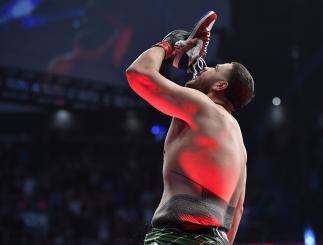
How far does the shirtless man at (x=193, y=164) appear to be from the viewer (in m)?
1.65

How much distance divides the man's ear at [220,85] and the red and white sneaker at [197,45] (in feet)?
0.43

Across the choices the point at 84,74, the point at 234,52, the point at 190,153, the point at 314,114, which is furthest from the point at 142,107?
the point at 190,153

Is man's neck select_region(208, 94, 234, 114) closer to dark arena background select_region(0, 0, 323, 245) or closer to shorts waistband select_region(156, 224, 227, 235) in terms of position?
shorts waistband select_region(156, 224, 227, 235)

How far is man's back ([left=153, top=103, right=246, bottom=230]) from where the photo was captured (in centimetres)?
169

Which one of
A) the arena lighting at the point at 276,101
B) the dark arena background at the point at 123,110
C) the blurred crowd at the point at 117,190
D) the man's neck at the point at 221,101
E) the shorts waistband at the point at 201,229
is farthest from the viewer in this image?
the arena lighting at the point at 276,101

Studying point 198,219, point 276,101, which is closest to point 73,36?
point 276,101

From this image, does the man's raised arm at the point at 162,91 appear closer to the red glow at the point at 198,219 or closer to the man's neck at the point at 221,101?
the man's neck at the point at 221,101

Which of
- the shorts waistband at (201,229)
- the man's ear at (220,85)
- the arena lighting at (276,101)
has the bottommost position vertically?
the arena lighting at (276,101)

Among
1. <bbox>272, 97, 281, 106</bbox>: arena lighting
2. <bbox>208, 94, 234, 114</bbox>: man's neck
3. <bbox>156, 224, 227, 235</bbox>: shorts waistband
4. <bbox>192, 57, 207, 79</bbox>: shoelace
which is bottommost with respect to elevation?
<bbox>272, 97, 281, 106</bbox>: arena lighting

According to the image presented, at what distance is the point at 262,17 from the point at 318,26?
1349mm

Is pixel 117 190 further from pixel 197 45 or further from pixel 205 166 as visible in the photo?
pixel 205 166

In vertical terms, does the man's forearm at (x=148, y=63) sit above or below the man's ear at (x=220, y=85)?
above

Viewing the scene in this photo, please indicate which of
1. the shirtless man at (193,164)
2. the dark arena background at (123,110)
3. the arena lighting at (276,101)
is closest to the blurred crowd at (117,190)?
the dark arena background at (123,110)

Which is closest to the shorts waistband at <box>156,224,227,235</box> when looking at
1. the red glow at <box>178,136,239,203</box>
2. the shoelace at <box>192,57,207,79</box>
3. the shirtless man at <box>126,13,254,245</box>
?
the shirtless man at <box>126,13,254,245</box>
